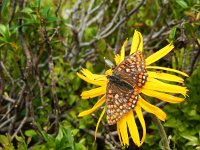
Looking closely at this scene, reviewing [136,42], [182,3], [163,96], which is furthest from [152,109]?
[182,3]

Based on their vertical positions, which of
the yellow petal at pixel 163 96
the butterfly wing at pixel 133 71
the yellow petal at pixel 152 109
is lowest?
the yellow petal at pixel 152 109

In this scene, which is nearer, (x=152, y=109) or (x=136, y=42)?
(x=152, y=109)

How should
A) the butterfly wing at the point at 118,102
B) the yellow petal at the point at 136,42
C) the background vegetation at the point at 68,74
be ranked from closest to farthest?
the butterfly wing at the point at 118,102 → the yellow petal at the point at 136,42 → the background vegetation at the point at 68,74

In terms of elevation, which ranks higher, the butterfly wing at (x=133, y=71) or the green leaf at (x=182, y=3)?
the green leaf at (x=182, y=3)

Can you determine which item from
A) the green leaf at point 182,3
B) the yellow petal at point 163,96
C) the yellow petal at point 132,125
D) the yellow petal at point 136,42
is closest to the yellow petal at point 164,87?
the yellow petal at point 163,96

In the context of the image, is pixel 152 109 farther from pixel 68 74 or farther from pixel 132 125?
pixel 68 74

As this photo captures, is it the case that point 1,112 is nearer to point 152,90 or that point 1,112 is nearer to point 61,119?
point 61,119

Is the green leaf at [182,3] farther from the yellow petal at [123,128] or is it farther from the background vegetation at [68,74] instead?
the yellow petal at [123,128]
